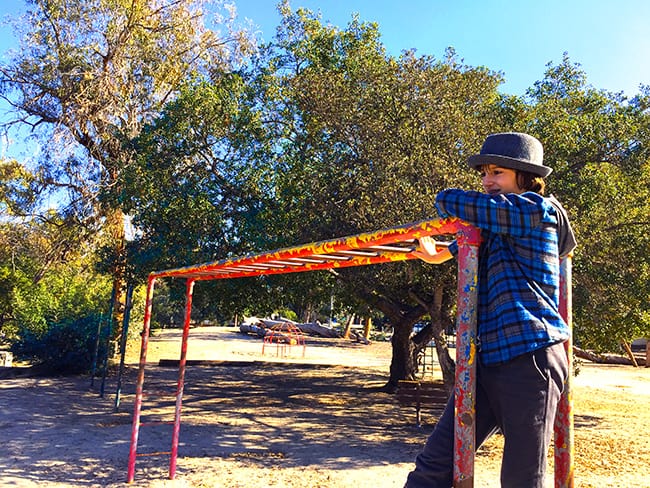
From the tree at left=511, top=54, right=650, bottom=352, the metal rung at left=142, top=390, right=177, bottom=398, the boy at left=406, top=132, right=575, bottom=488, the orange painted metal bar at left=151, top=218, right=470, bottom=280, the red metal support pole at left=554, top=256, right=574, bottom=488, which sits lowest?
the metal rung at left=142, top=390, right=177, bottom=398

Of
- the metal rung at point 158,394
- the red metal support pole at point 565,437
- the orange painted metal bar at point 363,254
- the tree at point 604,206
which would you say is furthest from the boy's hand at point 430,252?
the metal rung at point 158,394

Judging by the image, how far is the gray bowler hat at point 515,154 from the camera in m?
1.90

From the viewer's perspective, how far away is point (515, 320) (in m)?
1.69

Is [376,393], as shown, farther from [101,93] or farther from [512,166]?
[512,166]

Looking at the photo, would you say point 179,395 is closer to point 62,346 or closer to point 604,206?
point 604,206

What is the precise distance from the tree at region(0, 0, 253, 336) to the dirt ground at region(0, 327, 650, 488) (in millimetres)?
4382

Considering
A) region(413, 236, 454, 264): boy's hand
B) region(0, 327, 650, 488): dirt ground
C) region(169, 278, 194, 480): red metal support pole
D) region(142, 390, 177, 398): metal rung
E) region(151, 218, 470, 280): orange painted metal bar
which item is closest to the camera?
region(151, 218, 470, 280): orange painted metal bar

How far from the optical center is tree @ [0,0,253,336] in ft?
46.7

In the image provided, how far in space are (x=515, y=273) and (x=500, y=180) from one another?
0.38 metres

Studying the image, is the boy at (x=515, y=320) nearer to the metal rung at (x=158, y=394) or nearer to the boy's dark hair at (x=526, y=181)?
the boy's dark hair at (x=526, y=181)

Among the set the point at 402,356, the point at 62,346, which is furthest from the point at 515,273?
the point at 62,346

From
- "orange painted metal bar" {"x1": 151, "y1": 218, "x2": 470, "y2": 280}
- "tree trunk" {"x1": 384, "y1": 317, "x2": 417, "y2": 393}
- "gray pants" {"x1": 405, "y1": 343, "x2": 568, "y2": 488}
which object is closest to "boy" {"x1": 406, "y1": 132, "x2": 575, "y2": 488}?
"gray pants" {"x1": 405, "y1": 343, "x2": 568, "y2": 488}

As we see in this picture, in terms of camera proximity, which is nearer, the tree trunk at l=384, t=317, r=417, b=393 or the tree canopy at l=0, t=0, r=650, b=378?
the tree canopy at l=0, t=0, r=650, b=378

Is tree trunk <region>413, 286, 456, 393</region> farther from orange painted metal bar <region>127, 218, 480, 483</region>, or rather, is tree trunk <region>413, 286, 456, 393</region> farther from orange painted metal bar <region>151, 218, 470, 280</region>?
orange painted metal bar <region>151, 218, 470, 280</region>
